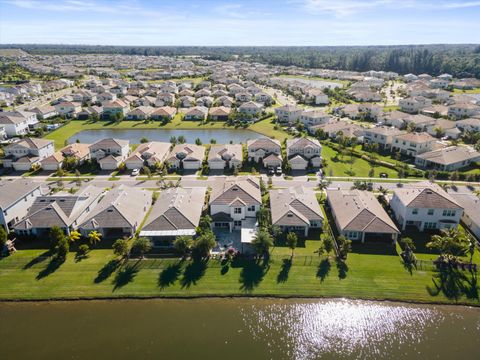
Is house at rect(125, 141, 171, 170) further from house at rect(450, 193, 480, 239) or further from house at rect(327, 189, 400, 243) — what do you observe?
house at rect(450, 193, 480, 239)

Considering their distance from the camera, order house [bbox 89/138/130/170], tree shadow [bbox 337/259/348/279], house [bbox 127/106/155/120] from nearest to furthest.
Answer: tree shadow [bbox 337/259/348/279] → house [bbox 89/138/130/170] → house [bbox 127/106/155/120]

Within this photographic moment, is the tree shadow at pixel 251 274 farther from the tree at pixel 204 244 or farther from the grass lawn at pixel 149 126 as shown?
the grass lawn at pixel 149 126

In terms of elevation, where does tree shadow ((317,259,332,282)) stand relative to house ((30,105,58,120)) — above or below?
below

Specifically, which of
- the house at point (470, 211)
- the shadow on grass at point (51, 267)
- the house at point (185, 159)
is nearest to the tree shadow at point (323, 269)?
the house at point (470, 211)

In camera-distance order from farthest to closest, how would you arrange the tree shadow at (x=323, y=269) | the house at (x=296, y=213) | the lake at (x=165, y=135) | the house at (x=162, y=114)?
the house at (x=162, y=114), the lake at (x=165, y=135), the house at (x=296, y=213), the tree shadow at (x=323, y=269)

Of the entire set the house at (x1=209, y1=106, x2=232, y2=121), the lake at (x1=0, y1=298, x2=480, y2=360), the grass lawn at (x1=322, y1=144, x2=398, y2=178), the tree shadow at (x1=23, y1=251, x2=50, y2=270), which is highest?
the house at (x1=209, y1=106, x2=232, y2=121)

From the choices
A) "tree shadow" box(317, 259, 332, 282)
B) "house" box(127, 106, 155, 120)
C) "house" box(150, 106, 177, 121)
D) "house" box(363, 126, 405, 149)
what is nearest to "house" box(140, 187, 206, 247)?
"tree shadow" box(317, 259, 332, 282)
